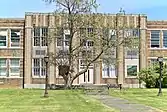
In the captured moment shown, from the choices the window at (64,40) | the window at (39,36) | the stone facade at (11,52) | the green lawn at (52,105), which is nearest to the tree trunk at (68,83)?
the window at (64,40)

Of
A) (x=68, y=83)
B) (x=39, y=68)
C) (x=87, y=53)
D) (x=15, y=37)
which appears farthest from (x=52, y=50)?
(x=68, y=83)

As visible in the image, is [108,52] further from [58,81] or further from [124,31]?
[58,81]

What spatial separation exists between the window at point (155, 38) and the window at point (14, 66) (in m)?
17.5

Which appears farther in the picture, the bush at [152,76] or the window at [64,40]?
the window at [64,40]

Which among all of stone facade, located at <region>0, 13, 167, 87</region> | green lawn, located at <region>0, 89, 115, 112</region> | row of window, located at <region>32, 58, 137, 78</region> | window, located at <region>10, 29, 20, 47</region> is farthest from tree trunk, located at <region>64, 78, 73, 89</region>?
green lawn, located at <region>0, 89, 115, 112</region>

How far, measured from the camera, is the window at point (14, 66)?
196ft

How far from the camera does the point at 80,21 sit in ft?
163

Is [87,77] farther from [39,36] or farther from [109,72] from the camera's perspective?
[39,36]

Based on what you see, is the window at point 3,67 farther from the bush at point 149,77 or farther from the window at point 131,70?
the bush at point 149,77

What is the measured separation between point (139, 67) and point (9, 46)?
16.8m

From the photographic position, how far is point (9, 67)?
59469 mm

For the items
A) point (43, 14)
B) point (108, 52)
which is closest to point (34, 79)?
point (43, 14)

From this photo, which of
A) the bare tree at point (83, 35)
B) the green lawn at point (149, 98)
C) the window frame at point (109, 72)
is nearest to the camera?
the green lawn at point (149, 98)

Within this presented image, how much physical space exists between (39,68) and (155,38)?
50.8 ft
